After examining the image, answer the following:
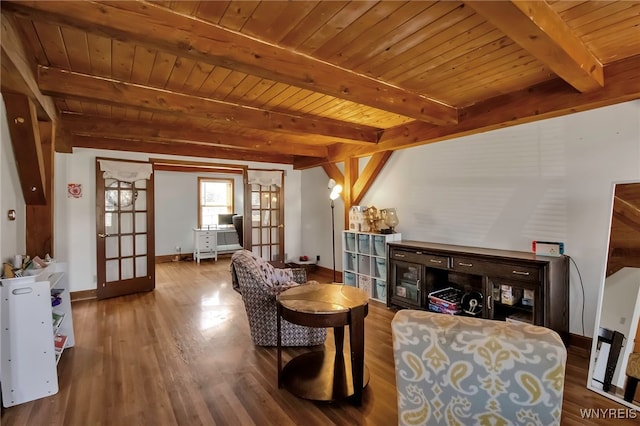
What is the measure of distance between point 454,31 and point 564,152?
1.97 meters

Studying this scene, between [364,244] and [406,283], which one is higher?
[364,244]

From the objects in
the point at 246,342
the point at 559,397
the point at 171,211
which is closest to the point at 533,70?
the point at 559,397

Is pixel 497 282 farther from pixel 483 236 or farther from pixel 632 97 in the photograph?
pixel 632 97

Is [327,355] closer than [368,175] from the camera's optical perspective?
Yes

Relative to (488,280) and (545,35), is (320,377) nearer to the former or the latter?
(488,280)

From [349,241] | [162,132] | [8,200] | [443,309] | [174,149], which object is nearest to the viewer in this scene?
[8,200]

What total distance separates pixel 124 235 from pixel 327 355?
4.01m

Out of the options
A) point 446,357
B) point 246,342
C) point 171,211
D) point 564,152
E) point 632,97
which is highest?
point 632,97

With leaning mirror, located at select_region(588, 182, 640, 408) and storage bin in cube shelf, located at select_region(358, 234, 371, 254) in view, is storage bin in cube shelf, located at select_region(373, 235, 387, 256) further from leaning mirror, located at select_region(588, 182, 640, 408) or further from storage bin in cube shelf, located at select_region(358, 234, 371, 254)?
leaning mirror, located at select_region(588, 182, 640, 408)

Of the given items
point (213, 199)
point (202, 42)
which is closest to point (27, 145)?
point (202, 42)

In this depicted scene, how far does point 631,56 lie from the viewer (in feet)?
7.66

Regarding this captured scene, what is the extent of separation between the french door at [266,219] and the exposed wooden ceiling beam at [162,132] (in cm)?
139

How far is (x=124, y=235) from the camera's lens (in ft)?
16.6

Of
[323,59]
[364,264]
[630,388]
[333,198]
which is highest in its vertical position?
[323,59]
